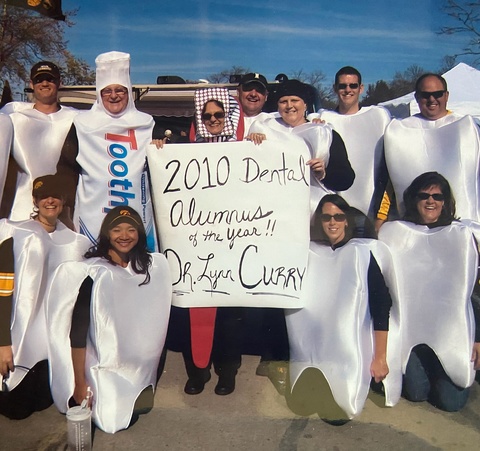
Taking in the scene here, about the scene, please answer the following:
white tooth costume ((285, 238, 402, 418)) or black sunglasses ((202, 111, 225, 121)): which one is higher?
black sunglasses ((202, 111, 225, 121))

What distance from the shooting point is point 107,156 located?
132 inches

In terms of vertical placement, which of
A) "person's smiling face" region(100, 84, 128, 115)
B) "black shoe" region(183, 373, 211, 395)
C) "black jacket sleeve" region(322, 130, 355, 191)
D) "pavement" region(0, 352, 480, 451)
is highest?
"person's smiling face" region(100, 84, 128, 115)

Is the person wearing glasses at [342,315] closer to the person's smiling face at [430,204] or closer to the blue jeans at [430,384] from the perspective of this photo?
the blue jeans at [430,384]

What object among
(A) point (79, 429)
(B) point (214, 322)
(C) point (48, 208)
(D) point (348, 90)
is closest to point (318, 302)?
(B) point (214, 322)

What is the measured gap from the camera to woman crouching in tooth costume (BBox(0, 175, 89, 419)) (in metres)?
3.21

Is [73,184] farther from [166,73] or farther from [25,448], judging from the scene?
[25,448]

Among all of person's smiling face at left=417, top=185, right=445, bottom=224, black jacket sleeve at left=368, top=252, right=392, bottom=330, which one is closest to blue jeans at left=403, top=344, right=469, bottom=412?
black jacket sleeve at left=368, top=252, right=392, bottom=330

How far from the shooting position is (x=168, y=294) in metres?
3.36

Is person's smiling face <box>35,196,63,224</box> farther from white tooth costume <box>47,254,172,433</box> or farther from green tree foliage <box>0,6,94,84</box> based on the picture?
green tree foliage <box>0,6,94,84</box>

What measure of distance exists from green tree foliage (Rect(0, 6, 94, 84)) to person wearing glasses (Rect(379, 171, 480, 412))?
1879mm

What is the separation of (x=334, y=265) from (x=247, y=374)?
0.97m

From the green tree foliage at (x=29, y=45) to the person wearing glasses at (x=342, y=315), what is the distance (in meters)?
1.54

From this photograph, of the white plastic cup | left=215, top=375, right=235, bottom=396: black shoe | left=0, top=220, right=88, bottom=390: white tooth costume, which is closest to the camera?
the white plastic cup

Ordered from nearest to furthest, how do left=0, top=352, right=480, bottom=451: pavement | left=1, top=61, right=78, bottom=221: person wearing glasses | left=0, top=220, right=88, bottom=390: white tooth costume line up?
left=0, top=352, right=480, bottom=451: pavement, left=0, top=220, right=88, bottom=390: white tooth costume, left=1, top=61, right=78, bottom=221: person wearing glasses
